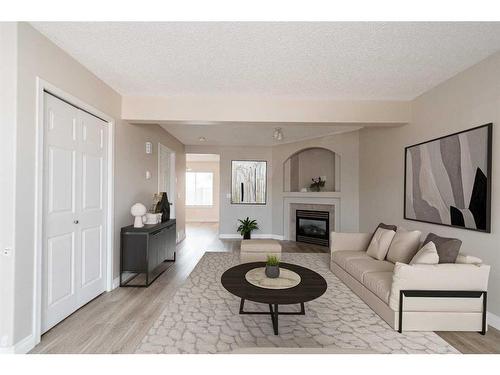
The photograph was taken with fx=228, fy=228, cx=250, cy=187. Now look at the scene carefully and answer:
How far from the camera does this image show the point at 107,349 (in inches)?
71.4

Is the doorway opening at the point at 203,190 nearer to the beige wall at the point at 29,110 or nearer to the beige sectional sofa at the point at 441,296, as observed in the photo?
the beige wall at the point at 29,110

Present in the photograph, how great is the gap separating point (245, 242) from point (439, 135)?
122 inches

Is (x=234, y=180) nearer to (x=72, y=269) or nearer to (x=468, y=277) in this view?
(x=72, y=269)

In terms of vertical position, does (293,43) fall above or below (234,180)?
above

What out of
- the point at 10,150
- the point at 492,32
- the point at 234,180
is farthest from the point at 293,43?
the point at 234,180

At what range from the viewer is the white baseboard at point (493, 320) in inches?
83.5

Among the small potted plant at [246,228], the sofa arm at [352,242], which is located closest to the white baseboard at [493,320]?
the sofa arm at [352,242]

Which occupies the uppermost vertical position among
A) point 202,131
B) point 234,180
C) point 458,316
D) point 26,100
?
point 202,131

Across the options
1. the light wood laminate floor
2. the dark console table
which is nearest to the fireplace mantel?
the light wood laminate floor

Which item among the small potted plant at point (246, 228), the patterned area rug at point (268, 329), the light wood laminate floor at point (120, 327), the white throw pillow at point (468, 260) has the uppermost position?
the white throw pillow at point (468, 260)

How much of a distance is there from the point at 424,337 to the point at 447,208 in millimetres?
1485

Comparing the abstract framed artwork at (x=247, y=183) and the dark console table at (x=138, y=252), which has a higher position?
the abstract framed artwork at (x=247, y=183)

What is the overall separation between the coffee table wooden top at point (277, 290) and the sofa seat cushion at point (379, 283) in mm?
585

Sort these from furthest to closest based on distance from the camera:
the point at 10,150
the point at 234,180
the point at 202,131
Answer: the point at 234,180, the point at 202,131, the point at 10,150
